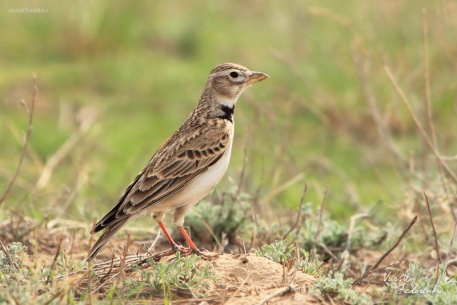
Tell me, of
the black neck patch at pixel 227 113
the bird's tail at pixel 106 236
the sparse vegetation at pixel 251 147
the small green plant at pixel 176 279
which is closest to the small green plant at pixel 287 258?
the sparse vegetation at pixel 251 147

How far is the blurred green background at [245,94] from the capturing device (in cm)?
909

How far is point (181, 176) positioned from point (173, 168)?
77 mm

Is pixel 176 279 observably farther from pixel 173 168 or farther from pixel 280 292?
pixel 173 168

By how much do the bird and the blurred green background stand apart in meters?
1.68

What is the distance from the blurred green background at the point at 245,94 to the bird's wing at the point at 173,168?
5.51ft

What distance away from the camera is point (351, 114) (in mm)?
11156

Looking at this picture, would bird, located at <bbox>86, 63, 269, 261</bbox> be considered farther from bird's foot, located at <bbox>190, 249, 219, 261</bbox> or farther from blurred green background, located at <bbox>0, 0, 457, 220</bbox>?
blurred green background, located at <bbox>0, 0, 457, 220</bbox>

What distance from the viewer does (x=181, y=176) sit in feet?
19.4

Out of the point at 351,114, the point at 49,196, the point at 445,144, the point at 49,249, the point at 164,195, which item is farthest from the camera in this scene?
the point at 351,114

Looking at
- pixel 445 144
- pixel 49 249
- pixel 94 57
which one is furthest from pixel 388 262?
pixel 94 57

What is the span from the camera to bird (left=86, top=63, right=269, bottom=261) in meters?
5.67

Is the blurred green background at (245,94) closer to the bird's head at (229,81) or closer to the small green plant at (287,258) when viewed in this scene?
the bird's head at (229,81)

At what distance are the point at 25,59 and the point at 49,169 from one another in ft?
13.1

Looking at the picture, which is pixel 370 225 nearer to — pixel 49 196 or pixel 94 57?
pixel 49 196
